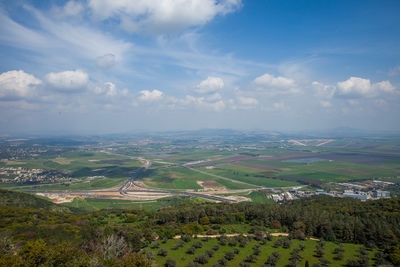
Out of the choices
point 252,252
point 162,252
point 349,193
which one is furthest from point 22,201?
point 349,193

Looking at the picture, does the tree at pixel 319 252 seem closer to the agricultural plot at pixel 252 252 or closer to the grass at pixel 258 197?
the agricultural plot at pixel 252 252

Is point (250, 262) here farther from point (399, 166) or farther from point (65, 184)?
point (399, 166)

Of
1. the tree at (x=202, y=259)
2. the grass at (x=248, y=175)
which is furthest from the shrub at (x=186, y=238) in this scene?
the grass at (x=248, y=175)

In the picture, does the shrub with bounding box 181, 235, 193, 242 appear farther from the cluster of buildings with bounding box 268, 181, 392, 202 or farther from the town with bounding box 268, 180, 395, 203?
the cluster of buildings with bounding box 268, 181, 392, 202

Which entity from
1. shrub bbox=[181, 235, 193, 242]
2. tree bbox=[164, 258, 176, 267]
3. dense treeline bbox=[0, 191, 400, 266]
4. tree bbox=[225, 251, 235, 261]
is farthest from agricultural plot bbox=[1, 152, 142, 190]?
tree bbox=[225, 251, 235, 261]

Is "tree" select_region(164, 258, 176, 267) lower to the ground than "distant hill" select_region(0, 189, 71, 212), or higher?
higher

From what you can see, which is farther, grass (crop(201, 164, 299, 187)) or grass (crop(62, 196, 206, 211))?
grass (crop(201, 164, 299, 187))

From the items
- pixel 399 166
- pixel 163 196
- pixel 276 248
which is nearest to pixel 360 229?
pixel 276 248
